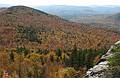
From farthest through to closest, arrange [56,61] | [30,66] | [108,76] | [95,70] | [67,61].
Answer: [56,61]
[67,61]
[30,66]
[95,70]
[108,76]

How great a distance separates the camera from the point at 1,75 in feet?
339

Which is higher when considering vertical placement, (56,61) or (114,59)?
(114,59)

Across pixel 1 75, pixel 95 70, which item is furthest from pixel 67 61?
pixel 95 70

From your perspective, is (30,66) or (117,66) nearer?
(117,66)

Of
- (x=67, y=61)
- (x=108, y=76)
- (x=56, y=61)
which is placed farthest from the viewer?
(x=56, y=61)

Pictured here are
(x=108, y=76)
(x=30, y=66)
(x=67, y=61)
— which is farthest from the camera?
(x=67, y=61)

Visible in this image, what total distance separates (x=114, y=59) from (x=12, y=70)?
272ft

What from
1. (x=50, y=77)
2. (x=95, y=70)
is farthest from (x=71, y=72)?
(x=95, y=70)

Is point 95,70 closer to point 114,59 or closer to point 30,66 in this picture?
point 114,59

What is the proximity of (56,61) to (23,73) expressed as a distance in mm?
31629

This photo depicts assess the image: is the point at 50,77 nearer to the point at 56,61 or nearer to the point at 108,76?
the point at 56,61

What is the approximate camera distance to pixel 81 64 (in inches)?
4486

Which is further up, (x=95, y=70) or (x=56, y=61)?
(x=95, y=70)

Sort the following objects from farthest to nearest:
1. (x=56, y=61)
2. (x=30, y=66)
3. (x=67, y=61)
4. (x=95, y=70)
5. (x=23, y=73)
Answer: (x=56, y=61) < (x=67, y=61) < (x=30, y=66) < (x=23, y=73) < (x=95, y=70)
